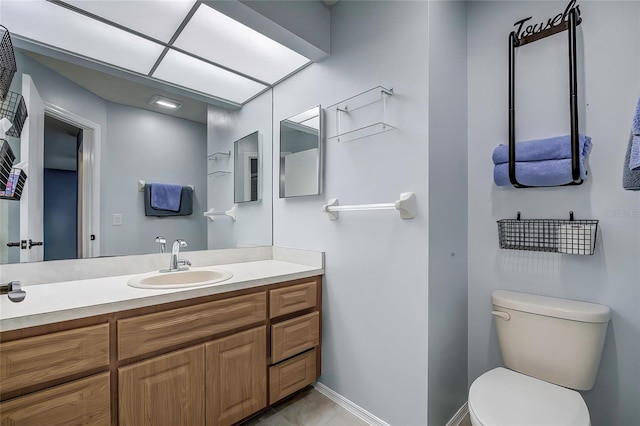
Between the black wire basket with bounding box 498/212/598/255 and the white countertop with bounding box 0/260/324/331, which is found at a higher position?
the black wire basket with bounding box 498/212/598/255

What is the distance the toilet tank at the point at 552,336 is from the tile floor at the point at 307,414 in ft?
2.96

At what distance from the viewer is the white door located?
1.34 metres

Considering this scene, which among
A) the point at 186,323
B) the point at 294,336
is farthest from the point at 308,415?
the point at 186,323

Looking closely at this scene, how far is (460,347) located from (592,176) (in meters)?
1.08

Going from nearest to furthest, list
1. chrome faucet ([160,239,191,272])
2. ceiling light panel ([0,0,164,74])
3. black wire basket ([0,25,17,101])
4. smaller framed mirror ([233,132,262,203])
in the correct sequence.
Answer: black wire basket ([0,25,17,101])
ceiling light panel ([0,0,164,74])
chrome faucet ([160,239,191,272])
smaller framed mirror ([233,132,262,203])

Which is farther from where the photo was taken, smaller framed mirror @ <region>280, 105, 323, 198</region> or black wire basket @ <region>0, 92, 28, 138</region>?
smaller framed mirror @ <region>280, 105, 323, 198</region>

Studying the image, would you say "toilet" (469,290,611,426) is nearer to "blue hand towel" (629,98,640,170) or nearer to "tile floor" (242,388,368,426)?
"blue hand towel" (629,98,640,170)

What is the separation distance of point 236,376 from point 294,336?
0.38 m

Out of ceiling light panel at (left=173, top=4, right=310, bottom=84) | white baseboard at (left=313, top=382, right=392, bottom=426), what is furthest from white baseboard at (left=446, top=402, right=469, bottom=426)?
ceiling light panel at (left=173, top=4, right=310, bottom=84)

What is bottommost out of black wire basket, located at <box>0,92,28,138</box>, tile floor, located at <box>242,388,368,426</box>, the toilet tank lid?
tile floor, located at <box>242,388,368,426</box>

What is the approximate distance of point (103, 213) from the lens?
5.26ft

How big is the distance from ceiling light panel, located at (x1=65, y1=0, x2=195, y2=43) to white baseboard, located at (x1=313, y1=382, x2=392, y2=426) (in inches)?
92.1

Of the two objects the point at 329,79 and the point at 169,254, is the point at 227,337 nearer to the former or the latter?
the point at 169,254

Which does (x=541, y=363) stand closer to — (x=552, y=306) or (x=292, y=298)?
(x=552, y=306)
